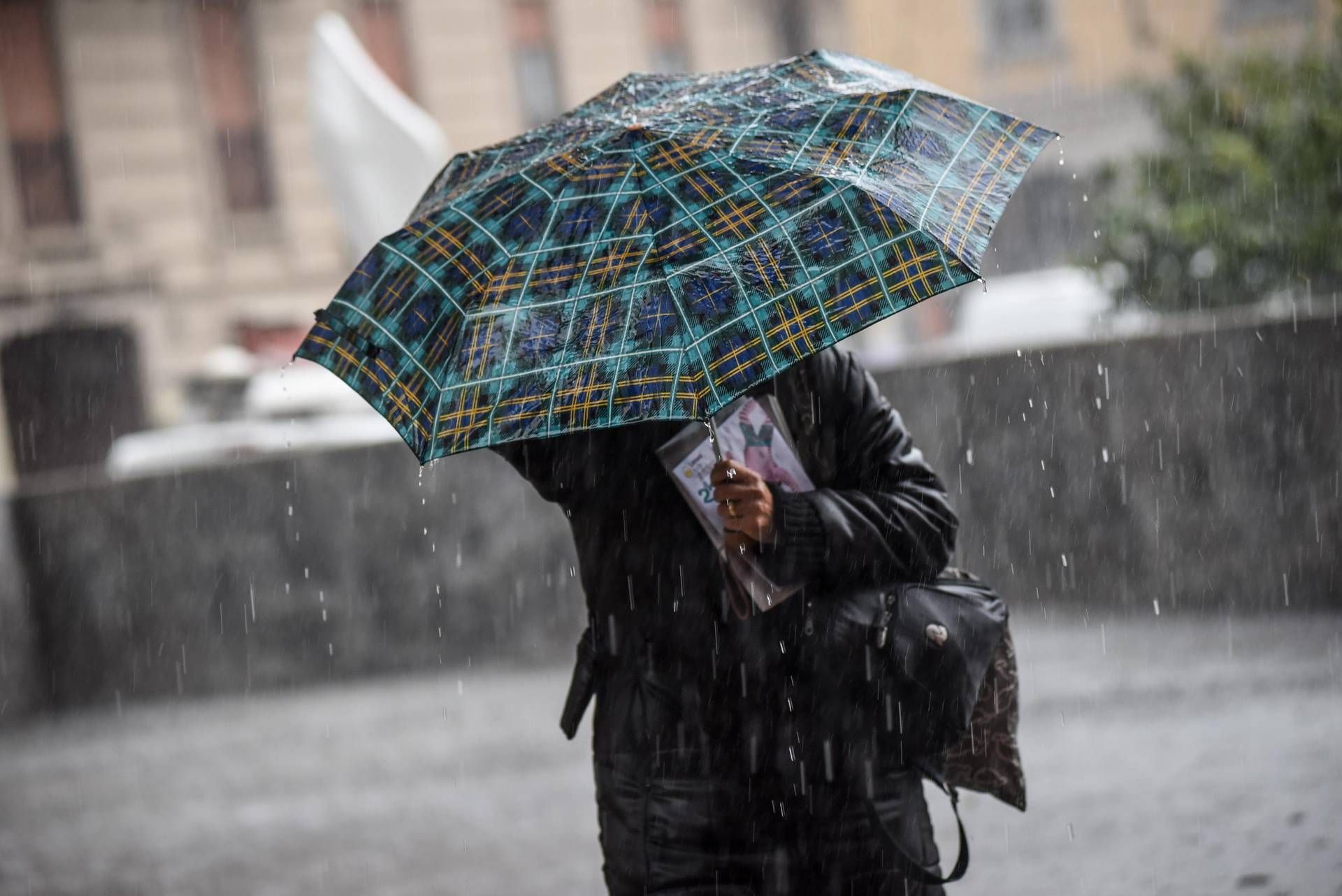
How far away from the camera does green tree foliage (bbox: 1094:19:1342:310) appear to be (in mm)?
9328

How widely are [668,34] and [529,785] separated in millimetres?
26399

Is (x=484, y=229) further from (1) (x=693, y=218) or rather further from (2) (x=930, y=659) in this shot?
(2) (x=930, y=659)

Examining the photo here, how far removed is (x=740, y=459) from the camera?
9.36ft

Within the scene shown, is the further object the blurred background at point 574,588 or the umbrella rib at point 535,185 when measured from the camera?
the blurred background at point 574,588

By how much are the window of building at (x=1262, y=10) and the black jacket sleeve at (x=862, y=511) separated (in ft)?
92.8

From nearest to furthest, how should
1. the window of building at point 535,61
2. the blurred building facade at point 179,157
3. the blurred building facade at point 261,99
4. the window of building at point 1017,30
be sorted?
the blurred building facade at point 179,157 < the blurred building facade at point 261,99 < the window of building at point 535,61 < the window of building at point 1017,30

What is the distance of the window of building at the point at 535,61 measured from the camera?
97.5 feet

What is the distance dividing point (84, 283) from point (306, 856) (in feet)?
68.9

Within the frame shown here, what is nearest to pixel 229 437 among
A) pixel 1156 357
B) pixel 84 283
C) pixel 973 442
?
pixel 973 442

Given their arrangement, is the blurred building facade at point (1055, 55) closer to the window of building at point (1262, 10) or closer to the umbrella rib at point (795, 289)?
the window of building at point (1262, 10)

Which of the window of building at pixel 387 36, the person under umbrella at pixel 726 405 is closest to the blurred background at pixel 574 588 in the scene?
the person under umbrella at pixel 726 405

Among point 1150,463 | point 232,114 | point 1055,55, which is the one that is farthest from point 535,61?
point 1150,463

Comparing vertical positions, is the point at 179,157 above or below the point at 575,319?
above

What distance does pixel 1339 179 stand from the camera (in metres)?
9.21
